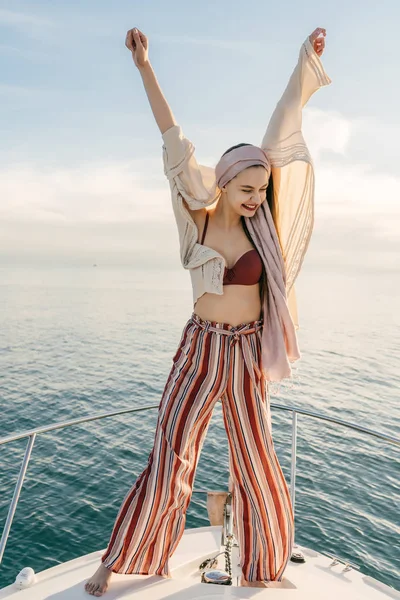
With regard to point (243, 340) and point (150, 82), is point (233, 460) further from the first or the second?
point (150, 82)

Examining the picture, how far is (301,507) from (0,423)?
618 cm

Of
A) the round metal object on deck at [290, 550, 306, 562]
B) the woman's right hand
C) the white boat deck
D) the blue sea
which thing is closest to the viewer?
the white boat deck

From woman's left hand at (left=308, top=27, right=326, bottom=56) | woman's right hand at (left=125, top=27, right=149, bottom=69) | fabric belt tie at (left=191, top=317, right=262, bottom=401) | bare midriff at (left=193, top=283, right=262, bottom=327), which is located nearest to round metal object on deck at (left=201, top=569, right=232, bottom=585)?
fabric belt tie at (left=191, top=317, right=262, bottom=401)

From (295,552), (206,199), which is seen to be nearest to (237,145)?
(206,199)

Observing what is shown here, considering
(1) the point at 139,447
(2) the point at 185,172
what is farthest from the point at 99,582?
(1) the point at 139,447

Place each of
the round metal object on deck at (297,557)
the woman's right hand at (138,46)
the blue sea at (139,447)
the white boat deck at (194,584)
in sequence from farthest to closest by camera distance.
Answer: the blue sea at (139,447) < the round metal object on deck at (297,557) < the woman's right hand at (138,46) < the white boat deck at (194,584)

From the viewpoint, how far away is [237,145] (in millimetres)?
2039

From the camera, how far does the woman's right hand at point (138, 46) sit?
1.98 m

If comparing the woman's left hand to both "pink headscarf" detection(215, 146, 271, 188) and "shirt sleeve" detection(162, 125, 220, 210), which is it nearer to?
"pink headscarf" detection(215, 146, 271, 188)

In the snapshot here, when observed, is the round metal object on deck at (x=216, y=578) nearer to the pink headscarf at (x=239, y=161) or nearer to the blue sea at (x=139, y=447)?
the pink headscarf at (x=239, y=161)

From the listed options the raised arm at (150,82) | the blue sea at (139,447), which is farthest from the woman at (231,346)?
the blue sea at (139,447)

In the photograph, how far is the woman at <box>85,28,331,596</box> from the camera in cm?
202

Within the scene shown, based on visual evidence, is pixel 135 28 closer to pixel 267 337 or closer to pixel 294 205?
pixel 294 205

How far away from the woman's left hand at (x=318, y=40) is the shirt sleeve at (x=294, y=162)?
21mm
